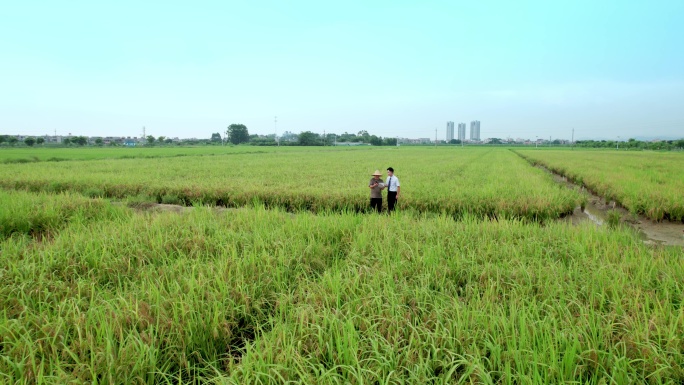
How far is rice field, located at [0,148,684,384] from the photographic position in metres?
2.04

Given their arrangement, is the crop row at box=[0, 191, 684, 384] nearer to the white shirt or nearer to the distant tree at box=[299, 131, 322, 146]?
the white shirt

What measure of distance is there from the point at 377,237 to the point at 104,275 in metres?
3.23

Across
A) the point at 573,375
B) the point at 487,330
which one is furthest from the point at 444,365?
the point at 573,375

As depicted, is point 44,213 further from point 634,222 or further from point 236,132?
point 236,132

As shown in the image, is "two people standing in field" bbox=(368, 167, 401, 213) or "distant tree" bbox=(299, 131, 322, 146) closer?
"two people standing in field" bbox=(368, 167, 401, 213)

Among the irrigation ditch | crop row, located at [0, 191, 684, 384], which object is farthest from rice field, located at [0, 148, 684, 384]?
the irrigation ditch

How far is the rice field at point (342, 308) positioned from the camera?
2035mm

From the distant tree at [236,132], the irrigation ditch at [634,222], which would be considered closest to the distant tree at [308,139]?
the distant tree at [236,132]

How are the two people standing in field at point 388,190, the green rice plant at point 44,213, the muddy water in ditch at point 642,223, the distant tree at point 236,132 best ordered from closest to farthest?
1. the green rice plant at point 44,213
2. the muddy water in ditch at point 642,223
3. the two people standing in field at point 388,190
4. the distant tree at point 236,132

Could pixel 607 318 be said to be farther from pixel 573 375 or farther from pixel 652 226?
pixel 652 226

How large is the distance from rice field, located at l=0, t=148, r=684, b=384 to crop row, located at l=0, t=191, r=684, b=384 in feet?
0.06

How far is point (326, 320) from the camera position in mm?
2461

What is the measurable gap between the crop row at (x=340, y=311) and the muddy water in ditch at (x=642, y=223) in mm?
3836

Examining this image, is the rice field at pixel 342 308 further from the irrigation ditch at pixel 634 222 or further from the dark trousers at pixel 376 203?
the irrigation ditch at pixel 634 222
